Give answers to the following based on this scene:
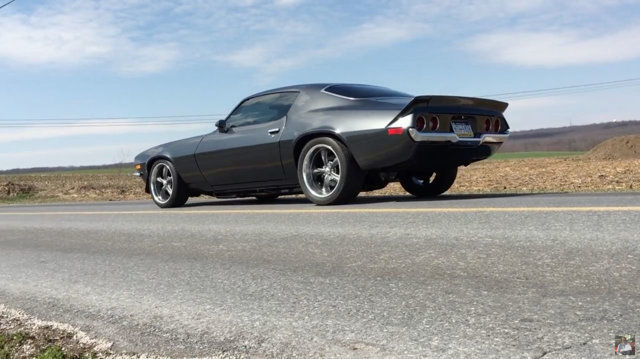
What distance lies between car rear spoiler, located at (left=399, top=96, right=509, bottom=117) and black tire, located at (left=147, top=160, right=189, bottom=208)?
13.4 feet

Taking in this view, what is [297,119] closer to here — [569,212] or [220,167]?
[220,167]

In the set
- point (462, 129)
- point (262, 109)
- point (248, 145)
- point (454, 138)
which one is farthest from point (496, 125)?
point (248, 145)

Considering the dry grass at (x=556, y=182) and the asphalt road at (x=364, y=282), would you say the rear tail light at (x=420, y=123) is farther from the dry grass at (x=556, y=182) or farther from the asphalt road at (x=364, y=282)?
the dry grass at (x=556, y=182)

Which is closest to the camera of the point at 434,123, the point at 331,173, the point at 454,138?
the point at 434,123

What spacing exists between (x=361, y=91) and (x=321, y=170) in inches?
42.4

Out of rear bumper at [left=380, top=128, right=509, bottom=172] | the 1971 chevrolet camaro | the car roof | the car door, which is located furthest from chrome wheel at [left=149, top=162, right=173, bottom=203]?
rear bumper at [left=380, top=128, right=509, bottom=172]

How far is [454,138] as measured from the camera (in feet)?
23.5

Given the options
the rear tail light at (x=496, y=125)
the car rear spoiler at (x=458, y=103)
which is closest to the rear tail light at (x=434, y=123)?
the car rear spoiler at (x=458, y=103)

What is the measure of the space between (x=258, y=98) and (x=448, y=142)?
2.78 meters

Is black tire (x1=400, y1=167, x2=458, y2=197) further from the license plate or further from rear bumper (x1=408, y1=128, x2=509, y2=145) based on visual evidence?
the license plate

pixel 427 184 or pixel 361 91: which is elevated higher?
pixel 361 91

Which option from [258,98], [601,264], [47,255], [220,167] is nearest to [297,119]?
[258,98]

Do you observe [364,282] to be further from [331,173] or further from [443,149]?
[331,173]

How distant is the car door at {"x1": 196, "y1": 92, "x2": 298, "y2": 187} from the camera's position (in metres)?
8.19
